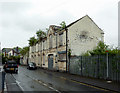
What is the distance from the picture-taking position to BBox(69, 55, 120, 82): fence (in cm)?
1301

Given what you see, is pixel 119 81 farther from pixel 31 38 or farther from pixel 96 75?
pixel 31 38

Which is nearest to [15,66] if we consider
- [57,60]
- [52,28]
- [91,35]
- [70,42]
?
[57,60]

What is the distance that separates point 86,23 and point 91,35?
244 cm

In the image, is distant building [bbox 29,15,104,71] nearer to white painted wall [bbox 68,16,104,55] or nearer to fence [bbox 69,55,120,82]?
white painted wall [bbox 68,16,104,55]

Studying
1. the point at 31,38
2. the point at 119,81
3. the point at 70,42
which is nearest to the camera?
the point at 119,81

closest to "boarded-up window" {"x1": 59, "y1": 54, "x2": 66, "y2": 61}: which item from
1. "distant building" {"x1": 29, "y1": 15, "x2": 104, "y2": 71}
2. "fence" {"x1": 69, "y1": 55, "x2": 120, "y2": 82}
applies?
"distant building" {"x1": 29, "y1": 15, "x2": 104, "y2": 71}

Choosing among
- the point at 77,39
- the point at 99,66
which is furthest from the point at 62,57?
the point at 99,66

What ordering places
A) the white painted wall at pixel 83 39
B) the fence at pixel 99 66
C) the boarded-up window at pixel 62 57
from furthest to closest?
1. the boarded-up window at pixel 62 57
2. the white painted wall at pixel 83 39
3. the fence at pixel 99 66

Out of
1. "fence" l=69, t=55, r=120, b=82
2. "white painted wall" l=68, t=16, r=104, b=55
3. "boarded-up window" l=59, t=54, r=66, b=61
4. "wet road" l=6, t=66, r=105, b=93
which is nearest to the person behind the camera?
"wet road" l=6, t=66, r=105, b=93

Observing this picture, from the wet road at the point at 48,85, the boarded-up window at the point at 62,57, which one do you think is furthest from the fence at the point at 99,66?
the boarded-up window at the point at 62,57

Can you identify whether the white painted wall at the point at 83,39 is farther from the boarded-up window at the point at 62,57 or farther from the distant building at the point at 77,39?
the boarded-up window at the point at 62,57

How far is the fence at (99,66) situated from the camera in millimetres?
13008

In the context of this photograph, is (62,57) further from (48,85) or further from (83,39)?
(48,85)

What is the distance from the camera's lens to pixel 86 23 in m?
25.9
